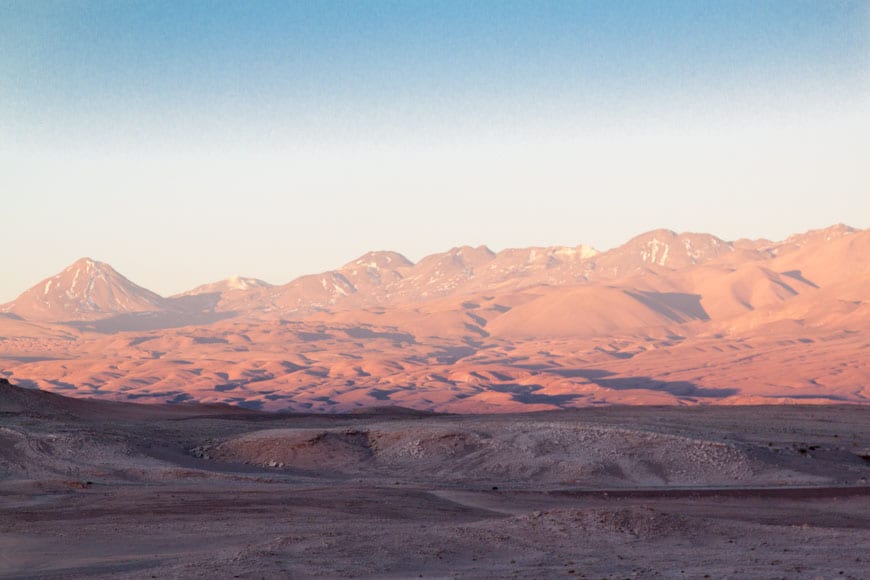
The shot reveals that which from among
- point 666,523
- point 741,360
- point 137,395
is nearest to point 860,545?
point 666,523

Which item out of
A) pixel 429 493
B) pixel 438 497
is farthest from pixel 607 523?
pixel 429 493

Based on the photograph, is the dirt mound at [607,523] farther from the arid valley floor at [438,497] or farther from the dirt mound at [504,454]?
the dirt mound at [504,454]

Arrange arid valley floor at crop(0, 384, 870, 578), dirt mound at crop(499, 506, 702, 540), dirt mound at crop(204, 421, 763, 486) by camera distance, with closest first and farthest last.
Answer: arid valley floor at crop(0, 384, 870, 578) → dirt mound at crop(499, 506, 702, 540) → dirt mound at crop(204, 421, 763, 486)

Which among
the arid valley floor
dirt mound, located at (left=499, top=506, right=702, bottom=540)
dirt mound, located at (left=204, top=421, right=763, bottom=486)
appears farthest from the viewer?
dirt mound, located at (left=204, top=421, right=763, bottom=486)

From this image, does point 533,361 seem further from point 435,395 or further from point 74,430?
point 74,430

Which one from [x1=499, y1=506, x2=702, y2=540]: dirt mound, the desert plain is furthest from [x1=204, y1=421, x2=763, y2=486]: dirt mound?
[x1=499, y1=506, x2=702, y2=540]: dirt mound

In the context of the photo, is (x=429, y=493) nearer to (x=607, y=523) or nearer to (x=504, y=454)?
(x=504, y=454)

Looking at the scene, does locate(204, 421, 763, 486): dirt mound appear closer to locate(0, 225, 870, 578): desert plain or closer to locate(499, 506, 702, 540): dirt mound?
locate(0, 225, 870, 578): desert plain

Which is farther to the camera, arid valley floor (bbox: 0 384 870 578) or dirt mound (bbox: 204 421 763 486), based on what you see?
dirt mound (bbox: 204 421 763 486)
